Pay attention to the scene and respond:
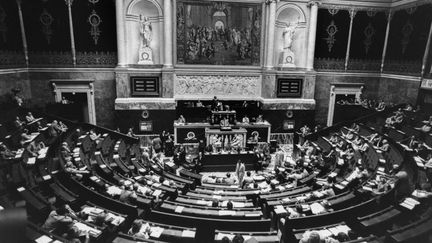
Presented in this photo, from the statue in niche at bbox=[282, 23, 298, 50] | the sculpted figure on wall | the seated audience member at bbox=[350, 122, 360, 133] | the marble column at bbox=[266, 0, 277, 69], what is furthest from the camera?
the statue in niche at bbox=[282, 23, 298, 50]

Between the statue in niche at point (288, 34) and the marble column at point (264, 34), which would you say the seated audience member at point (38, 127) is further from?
the statue in niche at point (288, 34)

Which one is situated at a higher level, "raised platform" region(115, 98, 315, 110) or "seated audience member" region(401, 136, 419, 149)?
"raised platform" region(115, 98, 315, 110)

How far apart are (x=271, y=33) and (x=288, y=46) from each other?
167cm

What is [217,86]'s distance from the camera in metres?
21.3

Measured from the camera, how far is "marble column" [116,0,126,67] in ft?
62.5

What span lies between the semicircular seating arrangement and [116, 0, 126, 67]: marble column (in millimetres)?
5674

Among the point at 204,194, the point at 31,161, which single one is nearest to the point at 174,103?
the point at 204,194

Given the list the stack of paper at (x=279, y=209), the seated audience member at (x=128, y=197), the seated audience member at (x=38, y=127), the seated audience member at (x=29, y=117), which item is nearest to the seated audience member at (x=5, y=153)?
the seated audience member at (x=38, y=127)

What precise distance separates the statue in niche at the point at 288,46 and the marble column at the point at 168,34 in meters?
8.44

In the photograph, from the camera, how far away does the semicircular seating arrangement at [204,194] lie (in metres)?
7.84

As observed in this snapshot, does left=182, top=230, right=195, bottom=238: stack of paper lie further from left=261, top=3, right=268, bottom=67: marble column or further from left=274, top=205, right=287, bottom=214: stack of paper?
left=261, top=3, right=268, bottom=67: marble column

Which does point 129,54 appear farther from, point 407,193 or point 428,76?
point 428,76

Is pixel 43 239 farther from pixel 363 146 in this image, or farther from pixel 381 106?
pixel 381 106

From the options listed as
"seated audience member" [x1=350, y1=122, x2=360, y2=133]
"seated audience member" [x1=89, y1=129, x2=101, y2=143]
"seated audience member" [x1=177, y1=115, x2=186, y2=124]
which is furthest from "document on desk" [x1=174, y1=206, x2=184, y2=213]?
"seated audience member" [x1=350, y1=122, x2=360, y2=133]
